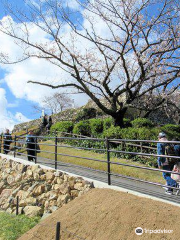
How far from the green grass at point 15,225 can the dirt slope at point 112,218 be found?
0.66 m

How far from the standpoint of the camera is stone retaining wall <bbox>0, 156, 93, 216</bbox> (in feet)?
19.4

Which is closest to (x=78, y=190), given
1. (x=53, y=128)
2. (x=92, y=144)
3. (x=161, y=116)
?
(x=92, y=144)

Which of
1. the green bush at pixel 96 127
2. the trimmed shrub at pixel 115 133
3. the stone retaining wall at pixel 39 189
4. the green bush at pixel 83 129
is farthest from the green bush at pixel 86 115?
the stone retaining wall at pixel 39 189

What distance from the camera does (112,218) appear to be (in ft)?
13.5

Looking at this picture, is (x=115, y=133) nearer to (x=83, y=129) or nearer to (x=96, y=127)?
(x=96, y=127)

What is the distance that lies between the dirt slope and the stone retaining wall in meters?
0.73

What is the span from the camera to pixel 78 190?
5.88 m

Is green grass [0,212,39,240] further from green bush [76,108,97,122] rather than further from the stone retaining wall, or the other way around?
green bush [76,108,97,122]

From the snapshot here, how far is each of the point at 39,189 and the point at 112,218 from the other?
324 cm

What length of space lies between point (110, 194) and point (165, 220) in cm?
147

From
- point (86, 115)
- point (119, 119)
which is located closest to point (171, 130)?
point (119, 119)

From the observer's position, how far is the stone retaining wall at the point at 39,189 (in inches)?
233

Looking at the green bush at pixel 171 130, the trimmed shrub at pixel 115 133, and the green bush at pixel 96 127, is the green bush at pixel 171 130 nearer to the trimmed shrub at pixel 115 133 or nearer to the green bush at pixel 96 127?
the trimmed shrub at pixel 115 133

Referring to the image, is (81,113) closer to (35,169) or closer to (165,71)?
(165,71)
